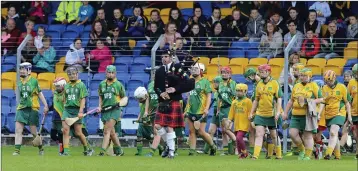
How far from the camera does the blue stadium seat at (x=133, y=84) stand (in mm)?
27953

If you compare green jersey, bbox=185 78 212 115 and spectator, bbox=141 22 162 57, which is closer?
green jersey, bbox=185 78 212 115

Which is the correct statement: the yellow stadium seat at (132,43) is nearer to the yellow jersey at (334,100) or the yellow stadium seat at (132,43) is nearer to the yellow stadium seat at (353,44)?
the yellow stadium seat at (353,44)

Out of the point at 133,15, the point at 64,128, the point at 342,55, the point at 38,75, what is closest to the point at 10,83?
the point at 38,75

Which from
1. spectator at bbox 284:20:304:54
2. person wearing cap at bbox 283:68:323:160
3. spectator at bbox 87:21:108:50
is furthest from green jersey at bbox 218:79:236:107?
spectator at bbox 87:21:108:50

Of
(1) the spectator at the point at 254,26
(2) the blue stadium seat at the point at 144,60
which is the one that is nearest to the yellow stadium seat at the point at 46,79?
(2) the blue stadium seat at the point at 144,60

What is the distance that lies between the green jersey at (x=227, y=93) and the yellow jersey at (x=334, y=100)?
8.15ft

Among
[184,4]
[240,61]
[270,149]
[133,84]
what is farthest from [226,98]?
[184,4]

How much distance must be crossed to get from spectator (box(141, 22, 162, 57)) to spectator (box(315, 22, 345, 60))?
165 inches

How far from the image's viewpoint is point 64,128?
928 inches

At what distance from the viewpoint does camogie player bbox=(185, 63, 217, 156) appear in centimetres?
2441

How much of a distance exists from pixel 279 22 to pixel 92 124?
5.36 metres

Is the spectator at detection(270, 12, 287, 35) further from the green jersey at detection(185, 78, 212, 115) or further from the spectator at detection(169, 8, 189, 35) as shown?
the green jersey at detection(185, 78, 212, 115)

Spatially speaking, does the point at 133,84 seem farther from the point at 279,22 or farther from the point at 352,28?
the point at 352,28

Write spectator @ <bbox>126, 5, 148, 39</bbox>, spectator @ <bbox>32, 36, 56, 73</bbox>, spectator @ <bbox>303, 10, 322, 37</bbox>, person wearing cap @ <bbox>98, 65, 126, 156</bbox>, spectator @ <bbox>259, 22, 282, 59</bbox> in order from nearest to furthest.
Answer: person wearing cap @ <bbox>98, 65, 126, 156</bbox> → spectator @ <bbox>259, 22, 282, 59</bbox> → spectator @ <bbox>303, 10, 322, 37</bbox> → spectator @ <bbox>32, 36, 56, 73</bbox> → spectator @ <bbox>126, 5, 148, 39</bbox>
